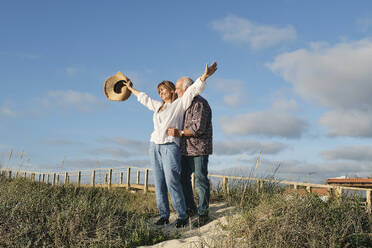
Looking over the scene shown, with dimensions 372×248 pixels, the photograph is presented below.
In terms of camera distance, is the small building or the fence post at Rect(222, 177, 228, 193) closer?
the fence post at Rect(222, 177, 228, 193)

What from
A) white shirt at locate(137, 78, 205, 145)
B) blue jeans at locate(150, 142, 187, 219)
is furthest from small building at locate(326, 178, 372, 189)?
white shirt at locate(137, 78, 205, 145)

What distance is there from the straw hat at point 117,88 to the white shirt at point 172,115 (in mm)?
992

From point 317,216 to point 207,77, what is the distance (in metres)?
2.53

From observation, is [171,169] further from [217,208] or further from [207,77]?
[217,208]

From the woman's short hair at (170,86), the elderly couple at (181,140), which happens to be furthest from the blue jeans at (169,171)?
the woman's short hair at (170,86)

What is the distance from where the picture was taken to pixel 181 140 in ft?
19.3

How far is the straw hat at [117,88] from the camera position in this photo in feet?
21.9

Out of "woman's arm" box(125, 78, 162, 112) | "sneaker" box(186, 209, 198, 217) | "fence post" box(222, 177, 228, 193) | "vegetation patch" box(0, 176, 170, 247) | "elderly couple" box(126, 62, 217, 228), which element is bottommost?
"vegetation patch" box(0, 176, 170, 247)

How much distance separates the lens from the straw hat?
6.68 meters

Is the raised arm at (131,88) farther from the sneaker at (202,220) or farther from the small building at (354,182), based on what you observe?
the small building at (354,182)

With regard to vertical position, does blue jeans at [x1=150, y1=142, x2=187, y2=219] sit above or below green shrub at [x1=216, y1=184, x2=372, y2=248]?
above

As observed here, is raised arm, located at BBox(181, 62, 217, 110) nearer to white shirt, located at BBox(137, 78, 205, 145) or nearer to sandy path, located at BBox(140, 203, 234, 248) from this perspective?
white shirt, located at BBox(137, 78, 205, 145)

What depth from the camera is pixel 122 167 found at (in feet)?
63.7

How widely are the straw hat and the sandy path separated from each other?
7.97 feet
